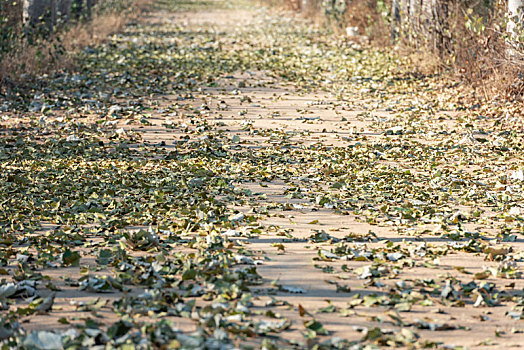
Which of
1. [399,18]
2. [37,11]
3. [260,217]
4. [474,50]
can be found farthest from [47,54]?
[260,217]

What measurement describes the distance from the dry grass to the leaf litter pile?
443 mm

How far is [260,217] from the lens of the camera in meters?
6.47

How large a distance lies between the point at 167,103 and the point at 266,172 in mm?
4642

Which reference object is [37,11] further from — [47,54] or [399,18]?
[399,18]

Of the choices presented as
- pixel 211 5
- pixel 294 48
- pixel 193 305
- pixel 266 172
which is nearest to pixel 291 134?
pixel 266 172

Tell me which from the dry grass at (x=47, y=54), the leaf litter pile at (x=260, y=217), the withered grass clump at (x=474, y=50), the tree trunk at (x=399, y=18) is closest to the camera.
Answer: the leaf litter pile at (x=260, y=217)

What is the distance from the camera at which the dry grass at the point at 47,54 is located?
12922 millimetres

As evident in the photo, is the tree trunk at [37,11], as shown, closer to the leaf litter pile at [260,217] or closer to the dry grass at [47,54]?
the dry grass at [47,54]

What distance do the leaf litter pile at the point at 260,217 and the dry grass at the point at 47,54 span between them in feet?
1.45

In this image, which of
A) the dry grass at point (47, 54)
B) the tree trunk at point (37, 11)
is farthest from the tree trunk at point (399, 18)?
the tree trunk at point (37, 11)

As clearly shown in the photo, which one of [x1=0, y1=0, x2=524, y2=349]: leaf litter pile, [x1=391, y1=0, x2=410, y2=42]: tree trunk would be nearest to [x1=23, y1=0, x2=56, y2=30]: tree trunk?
[x1=0, y1=0, x2=524, y2=349]: leaf litter pile

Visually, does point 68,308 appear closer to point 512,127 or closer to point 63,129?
point 63,129

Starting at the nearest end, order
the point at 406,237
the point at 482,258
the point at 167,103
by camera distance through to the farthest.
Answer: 1. the point at 482,258
2. the point at 406,237
3. the point at 167,103

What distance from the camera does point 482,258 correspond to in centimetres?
554
